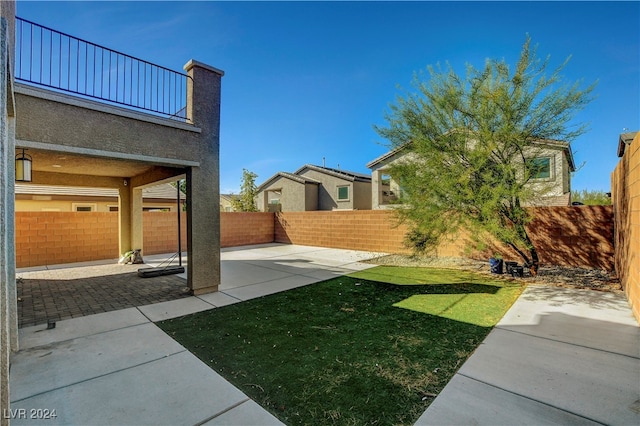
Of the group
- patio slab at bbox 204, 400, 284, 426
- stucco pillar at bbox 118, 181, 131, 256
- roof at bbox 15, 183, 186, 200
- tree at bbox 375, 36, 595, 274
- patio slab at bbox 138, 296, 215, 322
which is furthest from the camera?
roof at bbox 15, 183, 186, 200

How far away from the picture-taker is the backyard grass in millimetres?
2451

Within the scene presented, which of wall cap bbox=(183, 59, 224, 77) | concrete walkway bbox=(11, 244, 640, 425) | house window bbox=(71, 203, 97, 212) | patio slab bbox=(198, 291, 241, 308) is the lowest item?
patio slab bbox=(198, 291, 241, 308)

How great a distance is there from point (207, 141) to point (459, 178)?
18.4 ft

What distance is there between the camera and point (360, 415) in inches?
89.5

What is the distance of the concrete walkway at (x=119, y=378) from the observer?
7.48 ft

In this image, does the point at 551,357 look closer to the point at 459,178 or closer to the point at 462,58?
the point at 459,178

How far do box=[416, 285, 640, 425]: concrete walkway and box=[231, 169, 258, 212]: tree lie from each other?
70.5ft

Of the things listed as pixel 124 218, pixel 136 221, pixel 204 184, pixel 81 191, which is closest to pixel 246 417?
pixel 204 184

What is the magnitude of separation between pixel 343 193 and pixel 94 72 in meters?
18.4

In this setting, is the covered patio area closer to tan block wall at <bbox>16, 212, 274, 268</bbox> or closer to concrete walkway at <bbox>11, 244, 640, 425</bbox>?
concrete walkway at <bbox>11, 244, 640, 425</bbox>

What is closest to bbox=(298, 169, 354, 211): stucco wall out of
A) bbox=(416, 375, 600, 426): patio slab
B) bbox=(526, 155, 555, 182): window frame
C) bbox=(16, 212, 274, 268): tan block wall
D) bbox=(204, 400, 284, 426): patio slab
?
bbox=(16, 212, 274, 268): tan block wall

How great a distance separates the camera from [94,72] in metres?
4.87

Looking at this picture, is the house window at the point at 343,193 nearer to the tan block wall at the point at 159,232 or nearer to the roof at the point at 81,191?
the roof at the point at 81,191

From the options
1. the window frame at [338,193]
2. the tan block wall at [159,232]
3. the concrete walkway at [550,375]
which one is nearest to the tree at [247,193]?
the window frame at [338,193]
